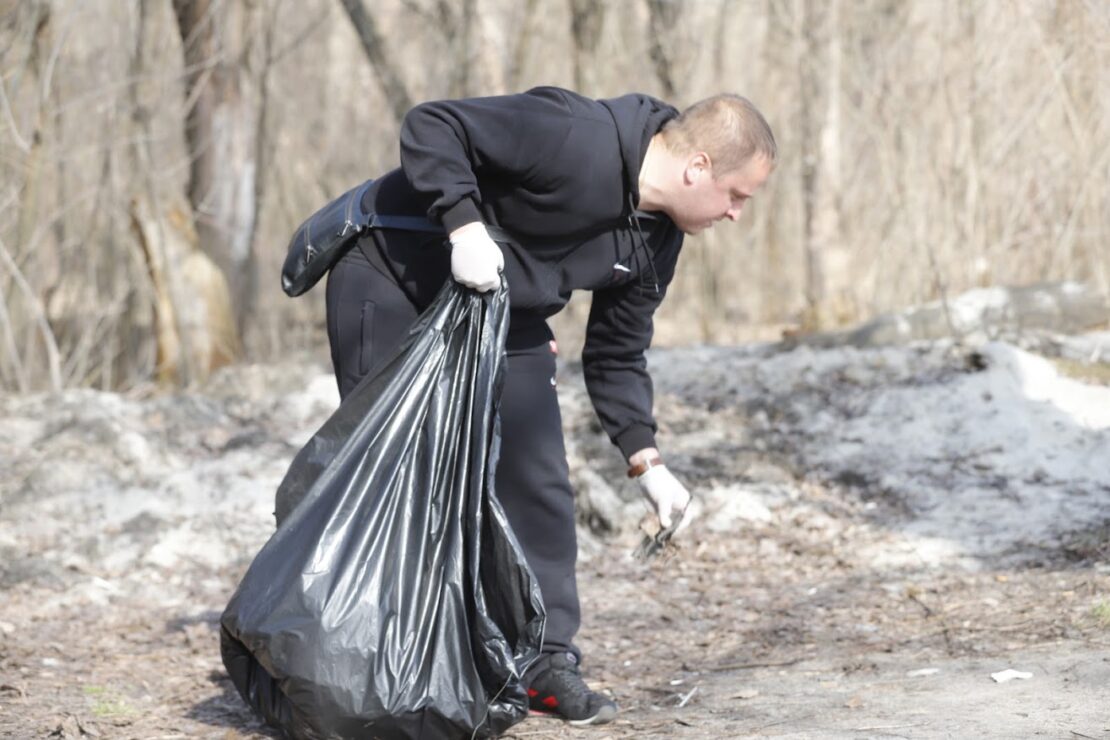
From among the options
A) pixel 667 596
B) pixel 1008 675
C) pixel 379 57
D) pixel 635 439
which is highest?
pixel 379 57

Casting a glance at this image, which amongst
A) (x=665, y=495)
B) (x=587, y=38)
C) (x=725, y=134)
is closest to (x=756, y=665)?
(x=665, y=495)

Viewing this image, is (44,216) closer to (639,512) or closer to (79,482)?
(79,482)

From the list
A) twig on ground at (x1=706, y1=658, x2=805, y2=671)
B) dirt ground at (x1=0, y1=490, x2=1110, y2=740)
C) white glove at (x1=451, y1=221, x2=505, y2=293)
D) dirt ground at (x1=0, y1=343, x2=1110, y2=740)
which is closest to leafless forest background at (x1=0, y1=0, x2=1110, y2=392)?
dirt ground at (x1=0, y1=343, x2=1110, y2=740)

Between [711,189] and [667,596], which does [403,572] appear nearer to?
[711,189]

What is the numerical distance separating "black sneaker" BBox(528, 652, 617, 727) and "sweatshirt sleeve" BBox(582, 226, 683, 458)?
0.54m

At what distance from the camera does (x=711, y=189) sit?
2939mm

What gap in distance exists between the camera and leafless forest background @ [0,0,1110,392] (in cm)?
689

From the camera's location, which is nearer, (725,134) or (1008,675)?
(725,134)

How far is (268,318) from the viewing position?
32.8 ft

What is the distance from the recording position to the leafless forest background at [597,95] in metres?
6.89

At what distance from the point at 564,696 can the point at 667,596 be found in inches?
55.6

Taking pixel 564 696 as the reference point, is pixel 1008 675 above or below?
below

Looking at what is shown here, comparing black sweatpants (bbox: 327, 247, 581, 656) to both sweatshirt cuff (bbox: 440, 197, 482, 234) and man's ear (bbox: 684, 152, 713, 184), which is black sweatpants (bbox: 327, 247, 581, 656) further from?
man's ear (bbox: 684, 152, 713, 184)

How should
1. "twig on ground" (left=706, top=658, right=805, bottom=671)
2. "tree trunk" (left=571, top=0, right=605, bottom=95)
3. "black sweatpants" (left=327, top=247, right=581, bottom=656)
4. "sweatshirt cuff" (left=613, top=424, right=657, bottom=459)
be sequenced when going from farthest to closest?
"tree trunk" (left=571, top=0, right=605, bottom=95)
"twig on ground" (left=706, top=658, right=805, bottom=671)
"sweatshirt cuff" (left=613, top=424, right=657, bottom=459)
"black sweatpants" (left=327, top=247, right=581, bottom=656)
